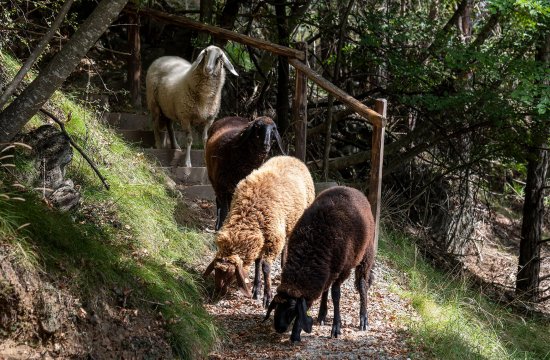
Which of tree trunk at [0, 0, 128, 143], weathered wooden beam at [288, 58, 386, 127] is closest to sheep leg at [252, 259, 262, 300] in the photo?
weathered wooden beam at [288, 58, 386, 127]

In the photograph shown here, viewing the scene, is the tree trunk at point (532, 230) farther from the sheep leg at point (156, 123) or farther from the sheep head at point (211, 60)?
the sheep leg at point (156, 123)

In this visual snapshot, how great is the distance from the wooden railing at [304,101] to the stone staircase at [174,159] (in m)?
1.63

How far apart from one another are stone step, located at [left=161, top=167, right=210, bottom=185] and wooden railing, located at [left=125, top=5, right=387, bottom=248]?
→ 1732 millimetres

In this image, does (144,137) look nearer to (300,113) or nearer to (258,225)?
(300,113)

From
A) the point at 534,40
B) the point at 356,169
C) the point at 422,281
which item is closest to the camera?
the point at 422,281

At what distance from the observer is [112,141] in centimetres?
877

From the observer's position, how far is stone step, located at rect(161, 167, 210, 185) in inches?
382

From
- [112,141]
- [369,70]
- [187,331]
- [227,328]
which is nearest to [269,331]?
[227,328]

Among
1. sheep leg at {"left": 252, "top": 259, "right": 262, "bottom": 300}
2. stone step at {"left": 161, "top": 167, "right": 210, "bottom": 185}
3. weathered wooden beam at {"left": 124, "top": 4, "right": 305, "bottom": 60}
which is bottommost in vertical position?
sheep leg at {"left": 252, "top": 259, "right": 262, "bottom": 300}

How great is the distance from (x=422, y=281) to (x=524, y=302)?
7.33 ft

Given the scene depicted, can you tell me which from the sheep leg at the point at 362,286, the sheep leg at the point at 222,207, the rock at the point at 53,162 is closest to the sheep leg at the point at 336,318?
the sheep leg at the point at 362,286

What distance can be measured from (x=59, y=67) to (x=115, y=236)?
1.97 m

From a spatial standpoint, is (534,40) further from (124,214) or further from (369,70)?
(124,214)

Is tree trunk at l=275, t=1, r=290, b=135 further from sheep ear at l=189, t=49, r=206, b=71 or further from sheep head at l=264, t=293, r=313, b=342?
sheep head at l=264, t=293, r=313, b=342
